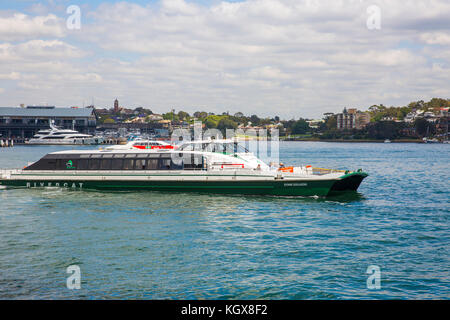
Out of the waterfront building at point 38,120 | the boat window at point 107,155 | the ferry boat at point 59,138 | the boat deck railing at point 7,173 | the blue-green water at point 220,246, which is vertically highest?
the waterfront building at point 38,120

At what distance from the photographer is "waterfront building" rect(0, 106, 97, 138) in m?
176

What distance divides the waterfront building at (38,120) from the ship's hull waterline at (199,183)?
494 ft

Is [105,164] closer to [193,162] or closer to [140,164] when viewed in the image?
[140,164]

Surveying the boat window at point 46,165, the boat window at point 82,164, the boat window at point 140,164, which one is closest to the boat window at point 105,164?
the boat window at point 82,164

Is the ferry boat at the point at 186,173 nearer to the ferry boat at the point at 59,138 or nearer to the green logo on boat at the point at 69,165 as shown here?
the green logo on boat at the point at 69,165

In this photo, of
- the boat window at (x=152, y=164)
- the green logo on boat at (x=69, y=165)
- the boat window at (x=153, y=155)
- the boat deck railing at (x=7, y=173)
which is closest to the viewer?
the boat window at (x=152, y=164)

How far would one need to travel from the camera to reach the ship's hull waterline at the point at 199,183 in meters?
31.0

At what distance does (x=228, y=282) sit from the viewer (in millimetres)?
14742

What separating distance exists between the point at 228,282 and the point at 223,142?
67.5 feet

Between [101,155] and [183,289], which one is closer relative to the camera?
[183,289]

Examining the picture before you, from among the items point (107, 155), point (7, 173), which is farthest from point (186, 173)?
point (7, 173)
